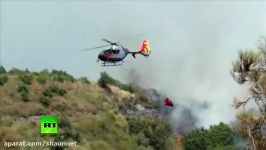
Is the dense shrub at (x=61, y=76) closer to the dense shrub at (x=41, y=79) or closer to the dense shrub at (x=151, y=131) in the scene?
the dense shrub at (x=41, y=79)

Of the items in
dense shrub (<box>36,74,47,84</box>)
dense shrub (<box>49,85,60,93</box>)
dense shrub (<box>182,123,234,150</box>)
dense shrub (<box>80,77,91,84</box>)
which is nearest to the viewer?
dense shrub (<box>49,85,60,93</box>)

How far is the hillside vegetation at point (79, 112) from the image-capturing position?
80.9 m

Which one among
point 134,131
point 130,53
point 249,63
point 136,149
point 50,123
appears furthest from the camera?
point 134,131

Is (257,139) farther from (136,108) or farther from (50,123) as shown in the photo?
(136,108)

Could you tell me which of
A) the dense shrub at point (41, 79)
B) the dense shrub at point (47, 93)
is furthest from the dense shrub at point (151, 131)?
the dense shrub at point (41, 79)

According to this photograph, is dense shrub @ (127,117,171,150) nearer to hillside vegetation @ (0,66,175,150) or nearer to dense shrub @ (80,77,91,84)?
hillside vegetation @ (0,66,175,150)

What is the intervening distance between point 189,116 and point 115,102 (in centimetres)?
8889

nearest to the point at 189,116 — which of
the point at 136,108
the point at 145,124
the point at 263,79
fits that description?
the point at 136,108

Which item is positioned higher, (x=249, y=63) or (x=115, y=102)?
(x=115, y=102)

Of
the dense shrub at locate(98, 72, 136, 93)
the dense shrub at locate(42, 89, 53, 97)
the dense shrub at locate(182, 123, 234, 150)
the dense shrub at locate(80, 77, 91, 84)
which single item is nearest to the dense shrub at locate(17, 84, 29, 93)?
the dense shrub at locate(42, 89, 53, 97)

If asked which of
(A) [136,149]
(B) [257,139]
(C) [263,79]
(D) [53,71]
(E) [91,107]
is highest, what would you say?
(D) [53,71]

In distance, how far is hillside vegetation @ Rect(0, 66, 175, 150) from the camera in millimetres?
80875

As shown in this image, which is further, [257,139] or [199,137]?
[199,137]

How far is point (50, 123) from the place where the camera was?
73750 millimetres
